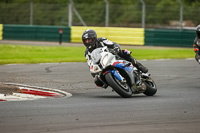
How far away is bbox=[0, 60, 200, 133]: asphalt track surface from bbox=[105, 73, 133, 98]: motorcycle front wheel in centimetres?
16

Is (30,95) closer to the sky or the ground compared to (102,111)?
closer to the ground

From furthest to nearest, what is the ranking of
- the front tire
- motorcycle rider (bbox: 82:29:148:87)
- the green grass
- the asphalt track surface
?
the green grass
the front tire
motorcycle rider (bbox: 82:29:148:87)
the asphalt track surface

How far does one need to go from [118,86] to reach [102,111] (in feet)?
5.27

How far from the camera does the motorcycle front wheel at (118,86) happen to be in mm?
9766

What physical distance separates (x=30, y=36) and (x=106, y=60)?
23.8m

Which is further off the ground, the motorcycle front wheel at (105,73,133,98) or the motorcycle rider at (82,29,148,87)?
the motorcycle rider at (82,29,148,87)

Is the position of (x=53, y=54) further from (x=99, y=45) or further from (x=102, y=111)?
(x=102, y=111)

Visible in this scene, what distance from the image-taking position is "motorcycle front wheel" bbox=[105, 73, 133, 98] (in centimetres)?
977

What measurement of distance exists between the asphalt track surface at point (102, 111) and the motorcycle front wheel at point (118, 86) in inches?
6.1

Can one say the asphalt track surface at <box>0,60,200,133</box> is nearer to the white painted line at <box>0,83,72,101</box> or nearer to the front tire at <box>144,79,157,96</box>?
the front tire at <box>144,79,157,96</box>

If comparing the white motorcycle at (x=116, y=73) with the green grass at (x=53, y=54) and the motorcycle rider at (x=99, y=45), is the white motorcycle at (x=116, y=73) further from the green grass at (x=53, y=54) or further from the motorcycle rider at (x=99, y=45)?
the green grass at (x=53, y=54)

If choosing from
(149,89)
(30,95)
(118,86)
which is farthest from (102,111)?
(30,95)

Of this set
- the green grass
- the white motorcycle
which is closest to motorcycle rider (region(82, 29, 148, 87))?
the white motorcycle

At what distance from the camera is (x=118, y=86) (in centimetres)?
980
